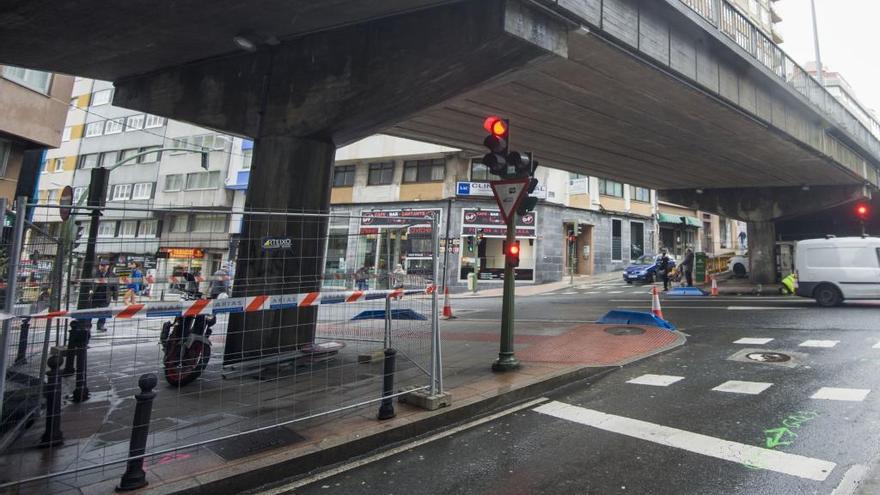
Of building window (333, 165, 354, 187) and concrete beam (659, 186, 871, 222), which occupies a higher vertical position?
building window (333, 165, 354, 187)

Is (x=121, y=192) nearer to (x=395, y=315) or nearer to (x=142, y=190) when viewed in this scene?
(x=142, y=190)

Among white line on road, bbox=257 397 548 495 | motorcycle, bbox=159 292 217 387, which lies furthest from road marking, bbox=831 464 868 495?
motorcycle, bbox=159 292 217 387

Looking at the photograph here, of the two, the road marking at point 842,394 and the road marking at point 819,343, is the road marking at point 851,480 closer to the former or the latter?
the road marking at point 842,394

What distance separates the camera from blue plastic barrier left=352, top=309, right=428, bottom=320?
630 centimetres

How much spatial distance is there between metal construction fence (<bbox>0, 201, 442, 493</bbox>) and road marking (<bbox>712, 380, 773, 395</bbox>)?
3.80 meters

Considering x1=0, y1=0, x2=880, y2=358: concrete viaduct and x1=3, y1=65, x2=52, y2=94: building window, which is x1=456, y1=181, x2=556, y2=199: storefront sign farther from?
x1=3, y1=65, x2=52, y2=94: building window

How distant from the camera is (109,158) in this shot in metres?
45.1

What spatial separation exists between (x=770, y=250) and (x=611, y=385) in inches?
930

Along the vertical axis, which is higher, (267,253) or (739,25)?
(739,25)

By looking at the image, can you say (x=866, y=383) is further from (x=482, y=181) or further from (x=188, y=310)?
(x=482, y=181)

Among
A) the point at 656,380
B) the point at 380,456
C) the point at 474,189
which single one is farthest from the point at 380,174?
the point at 380,456

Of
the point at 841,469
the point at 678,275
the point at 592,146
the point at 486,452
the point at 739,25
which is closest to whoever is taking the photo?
the point at 841,469

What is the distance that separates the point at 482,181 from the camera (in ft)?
101

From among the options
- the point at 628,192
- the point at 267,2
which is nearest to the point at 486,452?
the point at 267,2
